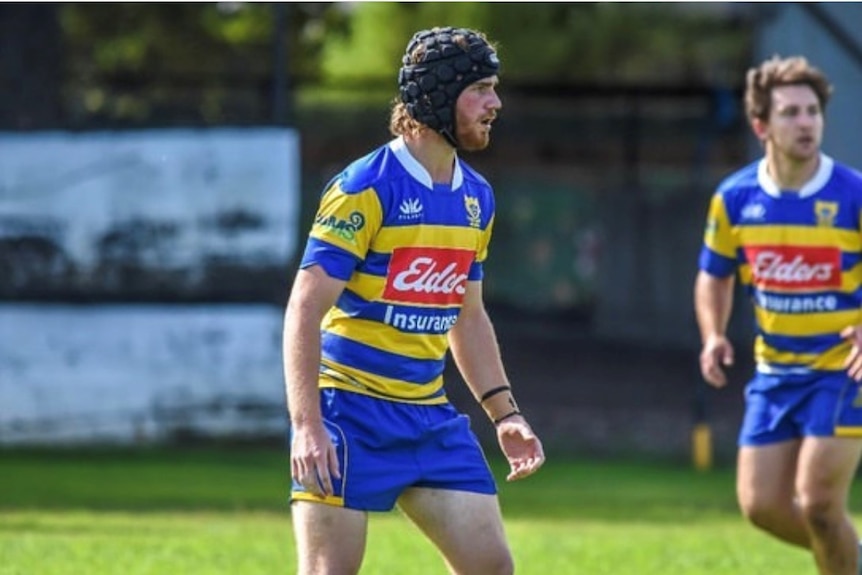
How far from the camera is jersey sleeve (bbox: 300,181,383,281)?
20.5ft

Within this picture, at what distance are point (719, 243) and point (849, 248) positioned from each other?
0.61 metres

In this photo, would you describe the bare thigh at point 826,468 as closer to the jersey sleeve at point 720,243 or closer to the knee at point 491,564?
the jersey sleeve at point 720,243

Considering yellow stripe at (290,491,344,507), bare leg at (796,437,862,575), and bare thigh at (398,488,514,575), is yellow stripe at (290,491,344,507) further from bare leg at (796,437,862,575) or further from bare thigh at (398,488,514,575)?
bare leg at (796,437,862,575)

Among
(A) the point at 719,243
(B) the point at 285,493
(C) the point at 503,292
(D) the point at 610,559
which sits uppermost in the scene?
(A) the point at 719,243

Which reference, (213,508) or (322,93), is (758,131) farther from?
(322,93)

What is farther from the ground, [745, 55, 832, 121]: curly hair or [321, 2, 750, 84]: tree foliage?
[745, 55, 832, 121]: curly hair

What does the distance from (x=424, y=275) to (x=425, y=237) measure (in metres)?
0.12

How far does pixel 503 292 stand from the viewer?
29.0 m

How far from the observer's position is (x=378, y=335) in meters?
6.49

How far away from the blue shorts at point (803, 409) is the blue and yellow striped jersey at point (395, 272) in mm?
2634

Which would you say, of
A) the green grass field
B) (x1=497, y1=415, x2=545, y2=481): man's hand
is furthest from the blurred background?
(x1=497, y1=415, x2=545, y2=481): man's hand

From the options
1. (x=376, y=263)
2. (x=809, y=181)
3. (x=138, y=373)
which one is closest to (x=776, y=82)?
(x=809, y=181)

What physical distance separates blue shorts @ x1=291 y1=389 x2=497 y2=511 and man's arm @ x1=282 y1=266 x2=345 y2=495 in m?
0.15

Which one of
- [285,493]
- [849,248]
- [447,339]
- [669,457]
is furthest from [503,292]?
[447,339]
